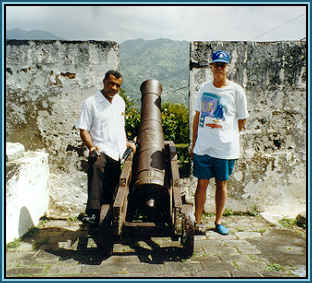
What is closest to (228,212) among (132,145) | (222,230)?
(222,230)

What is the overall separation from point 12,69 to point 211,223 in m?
3.37

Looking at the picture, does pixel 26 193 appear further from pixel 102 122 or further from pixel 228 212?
pixel 228 212

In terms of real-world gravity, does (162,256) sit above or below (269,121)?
below

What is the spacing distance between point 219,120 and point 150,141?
85 cm

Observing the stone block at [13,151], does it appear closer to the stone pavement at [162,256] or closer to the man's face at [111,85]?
the stone pavement at [162,256]

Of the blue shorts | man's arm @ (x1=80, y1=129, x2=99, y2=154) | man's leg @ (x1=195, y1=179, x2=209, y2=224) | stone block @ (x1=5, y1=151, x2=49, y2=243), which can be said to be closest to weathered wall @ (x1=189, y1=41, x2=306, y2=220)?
man's leg @ (x1=195, y1=179, x2=209, y2=224)

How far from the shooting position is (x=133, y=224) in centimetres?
342

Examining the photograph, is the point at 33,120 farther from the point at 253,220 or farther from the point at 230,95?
the point at 253,220

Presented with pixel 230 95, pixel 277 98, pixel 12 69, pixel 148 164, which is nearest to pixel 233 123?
pixel 230 95

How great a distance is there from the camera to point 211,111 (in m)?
3.55

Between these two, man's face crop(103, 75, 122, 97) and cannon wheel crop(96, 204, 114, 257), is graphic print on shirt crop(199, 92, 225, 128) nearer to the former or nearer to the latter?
man's face crop(103, 75, 122, 97)

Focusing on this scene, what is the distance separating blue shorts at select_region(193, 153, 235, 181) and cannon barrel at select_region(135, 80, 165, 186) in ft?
1.33

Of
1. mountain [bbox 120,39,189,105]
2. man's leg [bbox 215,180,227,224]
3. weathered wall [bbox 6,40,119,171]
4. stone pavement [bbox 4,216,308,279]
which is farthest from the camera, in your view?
mountain [bbox 120,39,189,105]

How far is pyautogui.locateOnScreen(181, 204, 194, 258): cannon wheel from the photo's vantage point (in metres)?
3.15
